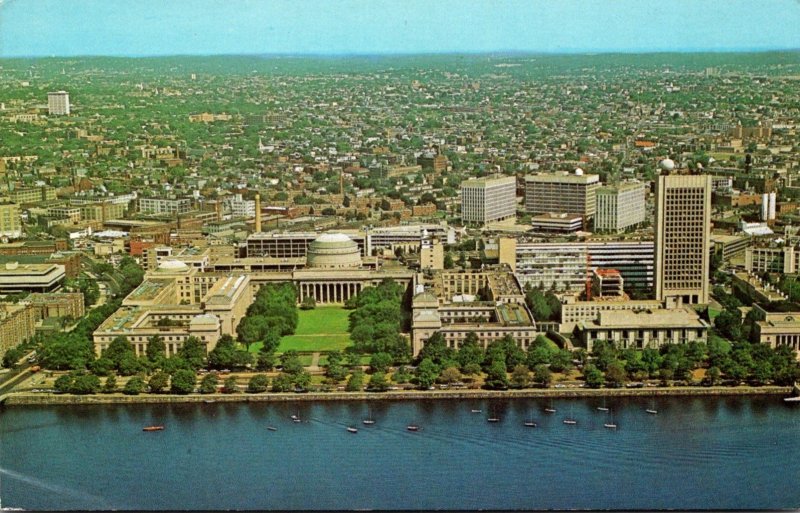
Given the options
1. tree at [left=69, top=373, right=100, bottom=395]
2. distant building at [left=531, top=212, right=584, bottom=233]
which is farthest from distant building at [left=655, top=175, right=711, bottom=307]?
tree at [left=69, top=373, right=100, bottom=395]

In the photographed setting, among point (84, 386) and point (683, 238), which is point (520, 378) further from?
point (683, 238)

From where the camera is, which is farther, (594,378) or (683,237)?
(683,237)

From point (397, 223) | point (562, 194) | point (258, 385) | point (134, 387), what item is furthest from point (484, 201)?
point (134, 387)

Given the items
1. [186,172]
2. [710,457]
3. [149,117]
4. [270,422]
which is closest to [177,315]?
[270,422]

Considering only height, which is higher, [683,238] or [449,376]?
[683,238]

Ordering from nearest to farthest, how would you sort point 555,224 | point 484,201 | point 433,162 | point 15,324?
point 15,324 < point 555,224 < point 484,201 < point 433,162

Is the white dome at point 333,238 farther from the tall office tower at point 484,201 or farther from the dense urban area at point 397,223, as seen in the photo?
the tall office tower at point 484,201
